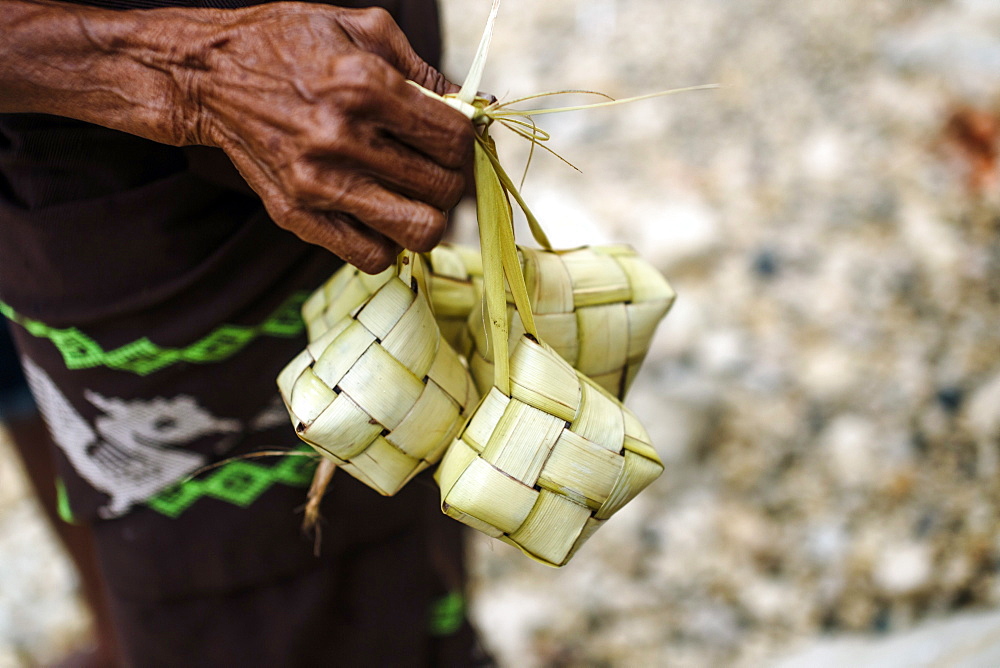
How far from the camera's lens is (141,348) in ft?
2.32

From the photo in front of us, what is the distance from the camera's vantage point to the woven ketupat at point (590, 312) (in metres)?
0.62

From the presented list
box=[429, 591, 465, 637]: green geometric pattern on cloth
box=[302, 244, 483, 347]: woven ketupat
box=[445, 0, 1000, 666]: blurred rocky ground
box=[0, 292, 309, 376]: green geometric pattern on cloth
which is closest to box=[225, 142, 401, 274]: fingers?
box=[302, 244, 483, 347]: woven ketupat

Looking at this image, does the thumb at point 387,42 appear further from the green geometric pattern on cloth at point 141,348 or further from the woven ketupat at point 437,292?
the green geometric pattern on cloth at point 141,348

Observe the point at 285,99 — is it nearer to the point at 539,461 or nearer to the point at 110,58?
the point at 110,58

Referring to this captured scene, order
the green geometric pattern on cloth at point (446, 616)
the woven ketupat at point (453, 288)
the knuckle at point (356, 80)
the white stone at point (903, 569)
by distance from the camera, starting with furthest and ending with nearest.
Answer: the white stone at point (903, 569), the green geometric pattern on cloth at point (446, 616), the woven ketupat at point (453, 288), the knuckle at point (356, 80)

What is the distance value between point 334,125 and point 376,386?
8.1 inches

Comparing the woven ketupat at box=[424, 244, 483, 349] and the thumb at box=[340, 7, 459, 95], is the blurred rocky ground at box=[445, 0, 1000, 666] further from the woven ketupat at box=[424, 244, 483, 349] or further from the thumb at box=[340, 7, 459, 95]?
the thumb at box=[340, 7, 459, 95]

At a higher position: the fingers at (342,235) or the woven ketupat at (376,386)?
the fingers at (342,235)

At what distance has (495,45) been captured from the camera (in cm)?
257

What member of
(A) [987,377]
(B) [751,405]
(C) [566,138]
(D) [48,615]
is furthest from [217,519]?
(C) [566,138]

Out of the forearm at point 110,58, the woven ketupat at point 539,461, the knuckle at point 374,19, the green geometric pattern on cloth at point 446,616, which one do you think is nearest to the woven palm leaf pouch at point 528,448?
the woven ketupat at point 539,461

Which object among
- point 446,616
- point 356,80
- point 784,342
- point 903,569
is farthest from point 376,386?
point 784,342

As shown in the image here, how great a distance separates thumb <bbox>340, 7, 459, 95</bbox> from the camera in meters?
0.48

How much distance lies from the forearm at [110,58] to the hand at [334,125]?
13 millimetres
